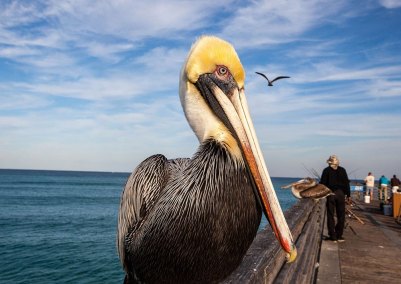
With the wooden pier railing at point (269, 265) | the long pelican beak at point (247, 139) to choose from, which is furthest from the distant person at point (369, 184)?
the long pelican beak at point (247, 139)

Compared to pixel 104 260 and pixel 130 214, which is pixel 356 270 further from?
pixel 104 260

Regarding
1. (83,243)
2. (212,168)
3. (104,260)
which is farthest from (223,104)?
(83,243)

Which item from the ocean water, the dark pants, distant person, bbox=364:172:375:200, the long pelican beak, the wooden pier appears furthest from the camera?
distant person, bbox=364:172:375:200

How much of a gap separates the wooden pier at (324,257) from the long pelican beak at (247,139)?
37 centimetres

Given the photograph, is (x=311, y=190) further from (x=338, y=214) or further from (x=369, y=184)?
(x=369, y=184)

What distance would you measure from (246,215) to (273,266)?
85 cm

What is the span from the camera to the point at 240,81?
2445 millimetres

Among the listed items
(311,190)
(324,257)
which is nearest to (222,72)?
(324,257)

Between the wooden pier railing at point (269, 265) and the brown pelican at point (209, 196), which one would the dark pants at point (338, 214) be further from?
the brown pelican at point (209, 196)

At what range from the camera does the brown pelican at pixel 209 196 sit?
7.20 feet

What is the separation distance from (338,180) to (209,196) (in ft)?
21.3

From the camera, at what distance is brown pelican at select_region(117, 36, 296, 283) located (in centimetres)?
220

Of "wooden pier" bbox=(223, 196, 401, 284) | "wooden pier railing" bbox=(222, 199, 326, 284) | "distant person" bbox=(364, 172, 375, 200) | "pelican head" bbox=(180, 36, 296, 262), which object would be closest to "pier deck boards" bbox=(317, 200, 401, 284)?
"wooden pier" bbox=(223, 196, 401, 284)

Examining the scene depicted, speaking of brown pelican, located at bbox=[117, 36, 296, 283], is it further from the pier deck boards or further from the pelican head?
the pier deck boards
